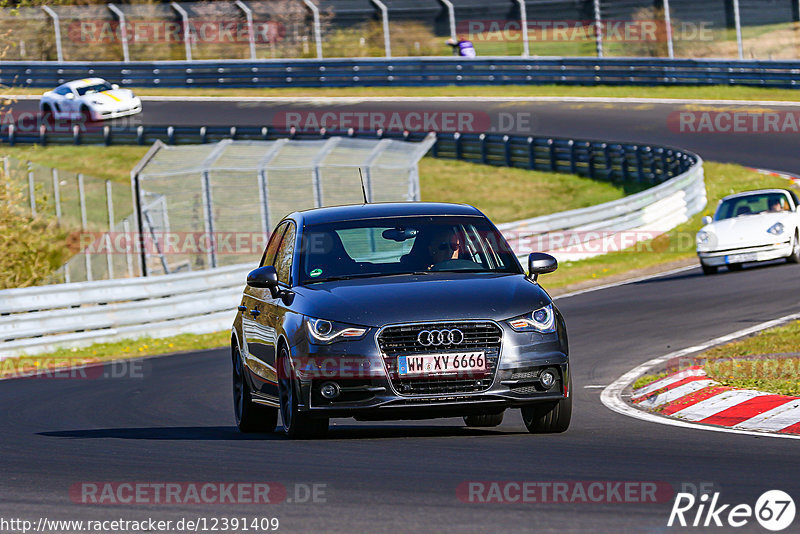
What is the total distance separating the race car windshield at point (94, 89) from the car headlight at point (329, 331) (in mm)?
40243

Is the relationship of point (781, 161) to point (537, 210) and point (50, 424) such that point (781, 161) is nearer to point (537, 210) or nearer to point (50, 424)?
point (537, 210)

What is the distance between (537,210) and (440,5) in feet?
57.6

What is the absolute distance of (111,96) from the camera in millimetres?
47094

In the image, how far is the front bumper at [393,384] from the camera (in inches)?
323

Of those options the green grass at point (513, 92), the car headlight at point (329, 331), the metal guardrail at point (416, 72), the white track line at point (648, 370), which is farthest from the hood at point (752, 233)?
the metal guardrail at point (416, 72)

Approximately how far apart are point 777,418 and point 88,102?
40.3m

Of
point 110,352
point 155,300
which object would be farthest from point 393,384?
point 155,300

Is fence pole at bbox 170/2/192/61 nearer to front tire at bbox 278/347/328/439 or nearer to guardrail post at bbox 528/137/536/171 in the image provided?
guardrail post at bbox 528/137/536/171

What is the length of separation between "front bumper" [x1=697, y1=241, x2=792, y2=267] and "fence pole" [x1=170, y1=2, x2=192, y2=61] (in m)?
31.9

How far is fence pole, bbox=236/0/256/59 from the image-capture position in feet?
167

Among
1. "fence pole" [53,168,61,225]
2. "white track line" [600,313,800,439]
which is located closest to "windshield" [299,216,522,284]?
"white track line" [600,313,800,439]

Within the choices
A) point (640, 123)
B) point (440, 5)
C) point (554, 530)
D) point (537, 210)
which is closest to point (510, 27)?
point (440, 5)

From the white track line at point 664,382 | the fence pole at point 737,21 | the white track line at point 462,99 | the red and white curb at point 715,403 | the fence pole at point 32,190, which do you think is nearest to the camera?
the red and white curb at point 715,403

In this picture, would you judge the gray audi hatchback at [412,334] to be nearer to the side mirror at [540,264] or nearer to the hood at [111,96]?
the side mirror at [540,264]
